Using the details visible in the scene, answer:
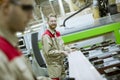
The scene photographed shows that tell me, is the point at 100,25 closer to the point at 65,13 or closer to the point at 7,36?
the point at 65,13

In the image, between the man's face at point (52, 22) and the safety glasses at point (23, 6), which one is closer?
the safety glasses at point (23, 6)

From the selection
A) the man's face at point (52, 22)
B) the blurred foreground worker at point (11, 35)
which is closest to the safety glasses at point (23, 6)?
the blurred foreground worker at point (11, 35)

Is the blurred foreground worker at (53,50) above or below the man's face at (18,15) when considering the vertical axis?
below

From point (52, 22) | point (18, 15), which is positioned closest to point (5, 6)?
point (18, 15)

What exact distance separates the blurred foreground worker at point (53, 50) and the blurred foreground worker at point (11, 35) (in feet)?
8.77

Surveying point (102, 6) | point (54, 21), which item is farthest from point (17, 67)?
point (102, 6)

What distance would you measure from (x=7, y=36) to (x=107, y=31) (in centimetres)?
561

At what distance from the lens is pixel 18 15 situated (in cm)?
87

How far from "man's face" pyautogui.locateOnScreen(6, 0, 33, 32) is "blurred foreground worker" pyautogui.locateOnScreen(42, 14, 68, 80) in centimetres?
266

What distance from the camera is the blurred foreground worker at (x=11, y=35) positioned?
2.68 feet

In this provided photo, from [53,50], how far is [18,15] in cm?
279

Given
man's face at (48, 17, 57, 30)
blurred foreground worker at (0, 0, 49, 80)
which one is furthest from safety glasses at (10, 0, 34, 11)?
man's face at (48, 17, 57, 30)

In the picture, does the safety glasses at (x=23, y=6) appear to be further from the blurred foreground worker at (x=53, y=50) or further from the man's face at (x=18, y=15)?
the blurred foreground worker at (x=53, y=50)

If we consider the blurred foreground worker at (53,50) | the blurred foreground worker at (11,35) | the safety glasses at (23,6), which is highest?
the safety glasses at (23,6)
